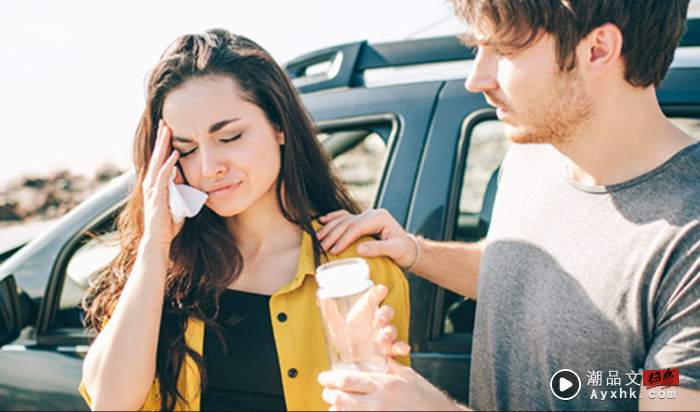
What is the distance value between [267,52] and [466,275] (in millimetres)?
1041

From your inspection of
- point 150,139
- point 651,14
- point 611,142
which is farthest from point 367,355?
point 651,14

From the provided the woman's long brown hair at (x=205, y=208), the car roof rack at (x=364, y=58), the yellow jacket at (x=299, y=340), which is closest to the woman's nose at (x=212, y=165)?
the woman's long brown hair at (x=205, y=208)

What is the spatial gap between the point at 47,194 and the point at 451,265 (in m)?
8.83

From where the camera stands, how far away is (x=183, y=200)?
5.78 feet

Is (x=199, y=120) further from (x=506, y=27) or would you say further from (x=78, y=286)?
(x=78, y=286)

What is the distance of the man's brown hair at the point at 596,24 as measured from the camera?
160 cm

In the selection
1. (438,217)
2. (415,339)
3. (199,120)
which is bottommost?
(415,339)

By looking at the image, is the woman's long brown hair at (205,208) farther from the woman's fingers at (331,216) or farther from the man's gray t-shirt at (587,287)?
the man's gray t-shirt at (587,287)

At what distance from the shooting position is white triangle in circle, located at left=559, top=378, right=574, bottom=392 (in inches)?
60.8

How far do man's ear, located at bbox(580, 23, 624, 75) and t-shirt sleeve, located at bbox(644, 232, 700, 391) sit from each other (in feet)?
1.73

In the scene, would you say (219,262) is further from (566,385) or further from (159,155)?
(566,385)

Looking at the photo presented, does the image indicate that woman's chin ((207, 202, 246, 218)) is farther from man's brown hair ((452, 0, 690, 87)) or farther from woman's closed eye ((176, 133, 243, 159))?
man's brown hair ((452, 0, 690, 87))

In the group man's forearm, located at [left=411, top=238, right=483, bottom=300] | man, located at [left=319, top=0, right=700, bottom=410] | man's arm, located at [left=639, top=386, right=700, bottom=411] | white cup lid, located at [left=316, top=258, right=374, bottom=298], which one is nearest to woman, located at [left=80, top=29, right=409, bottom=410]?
man's forearm, located at [left=411, top=238, right=483, bottom=300]

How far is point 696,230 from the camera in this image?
1354 millimetres
